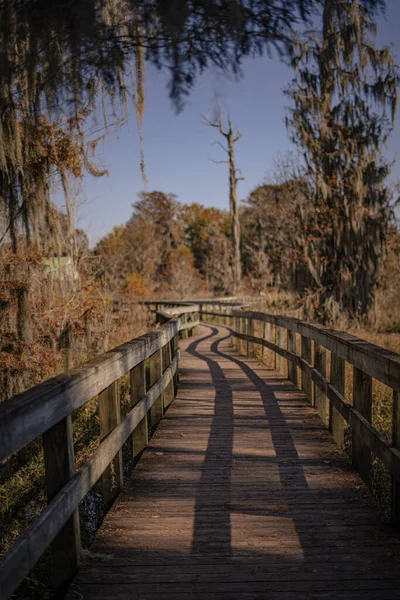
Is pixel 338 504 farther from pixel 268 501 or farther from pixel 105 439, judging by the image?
pixel 105 439

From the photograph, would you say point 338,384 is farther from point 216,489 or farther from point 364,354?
point 216,489

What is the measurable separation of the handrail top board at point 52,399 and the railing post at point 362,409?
176 centimetres

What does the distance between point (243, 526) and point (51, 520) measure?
4.85 ft

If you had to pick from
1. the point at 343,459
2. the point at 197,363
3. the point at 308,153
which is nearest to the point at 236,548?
the point at 343,459

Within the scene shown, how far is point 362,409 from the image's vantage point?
4.27 m

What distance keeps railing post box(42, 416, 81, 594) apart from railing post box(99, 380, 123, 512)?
84 centimetres

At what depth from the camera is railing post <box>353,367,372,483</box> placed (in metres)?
4.18

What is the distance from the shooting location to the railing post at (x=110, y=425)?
3.73 meters

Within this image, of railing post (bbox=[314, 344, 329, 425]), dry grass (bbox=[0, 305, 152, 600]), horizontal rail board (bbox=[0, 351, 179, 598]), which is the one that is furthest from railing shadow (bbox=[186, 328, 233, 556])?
railing post (bbox=[314, 344, 329, 425])

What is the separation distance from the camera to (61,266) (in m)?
12.0

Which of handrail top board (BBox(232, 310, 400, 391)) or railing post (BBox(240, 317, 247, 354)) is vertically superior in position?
handrail top board (BBox(232, 310, 400, 391))

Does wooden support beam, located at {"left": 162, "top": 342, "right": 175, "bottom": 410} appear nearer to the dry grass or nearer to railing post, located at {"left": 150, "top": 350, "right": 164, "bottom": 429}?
railing post, located at {"left": 150, "top": 350, "right": 164, "bottom": 429}

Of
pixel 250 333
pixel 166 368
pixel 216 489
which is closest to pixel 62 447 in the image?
pixel 216 489

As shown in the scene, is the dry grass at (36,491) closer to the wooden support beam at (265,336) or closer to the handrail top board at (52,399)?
the handrail top board at (52,399)
